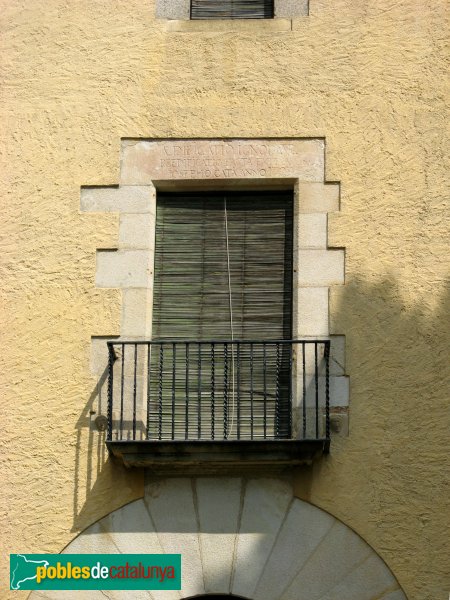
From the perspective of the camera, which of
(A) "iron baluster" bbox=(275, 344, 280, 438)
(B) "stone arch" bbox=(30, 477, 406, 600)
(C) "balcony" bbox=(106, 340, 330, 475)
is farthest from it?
(A) "iron baluster" bbox=(275, 344, 280, 438)

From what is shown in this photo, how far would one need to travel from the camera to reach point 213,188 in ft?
33.3

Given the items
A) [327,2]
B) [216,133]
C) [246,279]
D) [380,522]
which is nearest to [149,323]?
[246,279]

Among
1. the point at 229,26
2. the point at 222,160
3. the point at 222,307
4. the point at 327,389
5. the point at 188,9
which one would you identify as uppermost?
the point at 188,9

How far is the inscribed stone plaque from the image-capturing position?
32.9 ft

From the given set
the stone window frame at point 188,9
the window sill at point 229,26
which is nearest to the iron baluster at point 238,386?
the window sill at point 229,26

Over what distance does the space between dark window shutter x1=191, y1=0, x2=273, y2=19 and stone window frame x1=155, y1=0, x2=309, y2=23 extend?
10 cm

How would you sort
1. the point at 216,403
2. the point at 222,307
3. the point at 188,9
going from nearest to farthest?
the point at 216,403 → the point at 222,307 → the point at 188,9

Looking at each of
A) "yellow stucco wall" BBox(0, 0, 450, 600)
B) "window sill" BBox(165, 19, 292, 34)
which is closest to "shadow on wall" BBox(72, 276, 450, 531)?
"yellow stucco wall" BBox(0, 0, 450, 600)

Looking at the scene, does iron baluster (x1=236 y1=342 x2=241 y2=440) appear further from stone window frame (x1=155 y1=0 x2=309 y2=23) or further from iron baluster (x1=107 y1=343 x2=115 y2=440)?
stone window frame (x1=155 y1=0 x2=309 y2=23)

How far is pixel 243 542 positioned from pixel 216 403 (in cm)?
110

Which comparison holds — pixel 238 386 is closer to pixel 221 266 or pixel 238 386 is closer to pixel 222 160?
pixel 221 266

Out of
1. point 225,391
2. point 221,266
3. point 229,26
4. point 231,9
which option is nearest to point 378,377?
point 225,391

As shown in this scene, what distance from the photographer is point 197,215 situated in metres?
10.2

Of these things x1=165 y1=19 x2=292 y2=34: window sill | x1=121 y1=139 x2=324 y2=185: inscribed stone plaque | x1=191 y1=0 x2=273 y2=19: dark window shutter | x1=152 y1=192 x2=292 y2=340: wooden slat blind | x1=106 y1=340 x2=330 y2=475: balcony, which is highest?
x1=191 y1=0 x2=273 y2=19: dark window shutter
